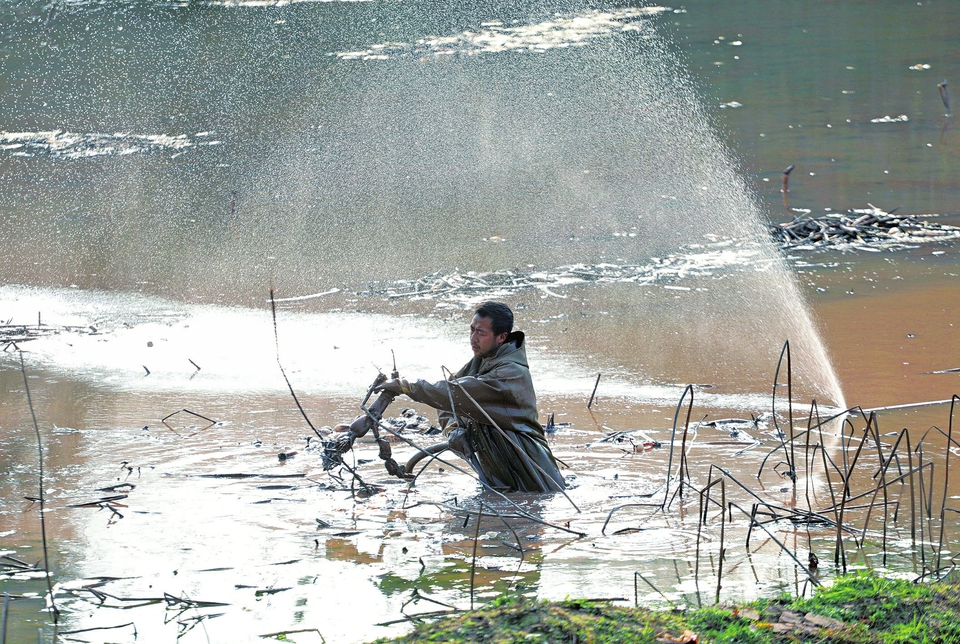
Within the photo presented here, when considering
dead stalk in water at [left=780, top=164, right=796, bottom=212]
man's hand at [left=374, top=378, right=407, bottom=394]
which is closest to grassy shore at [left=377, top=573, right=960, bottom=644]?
man's hand at [left=374, top=378, right=407, bottom=394]

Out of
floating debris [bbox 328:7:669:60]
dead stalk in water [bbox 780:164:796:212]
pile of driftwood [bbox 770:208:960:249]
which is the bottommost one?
pile of driftwood [bbox 770:208:960:249]

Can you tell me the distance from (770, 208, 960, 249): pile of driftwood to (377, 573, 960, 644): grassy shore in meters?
9.36

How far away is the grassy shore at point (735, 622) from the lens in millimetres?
3598

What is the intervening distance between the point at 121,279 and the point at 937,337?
8.41m

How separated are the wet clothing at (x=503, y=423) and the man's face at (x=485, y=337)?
0.12 ft

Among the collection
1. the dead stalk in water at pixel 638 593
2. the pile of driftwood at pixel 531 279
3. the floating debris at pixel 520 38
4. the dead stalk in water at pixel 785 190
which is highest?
the floating debris at pixel 520 38

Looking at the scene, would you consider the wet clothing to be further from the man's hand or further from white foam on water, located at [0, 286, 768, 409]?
white foam on water, located at [0, 286, 768, 409]

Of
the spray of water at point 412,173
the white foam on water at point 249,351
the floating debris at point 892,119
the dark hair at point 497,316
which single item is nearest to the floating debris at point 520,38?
the spray of water at point 412,173

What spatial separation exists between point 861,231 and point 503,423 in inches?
338

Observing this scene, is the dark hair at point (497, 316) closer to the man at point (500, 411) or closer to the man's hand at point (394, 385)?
the man at point (500, 411)

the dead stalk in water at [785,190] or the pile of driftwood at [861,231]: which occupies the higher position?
the dead stalk in water at [785,190]

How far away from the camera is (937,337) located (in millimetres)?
9164

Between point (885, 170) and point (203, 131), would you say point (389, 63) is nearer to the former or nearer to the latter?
point (203, 131)

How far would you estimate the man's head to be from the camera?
5887mm
